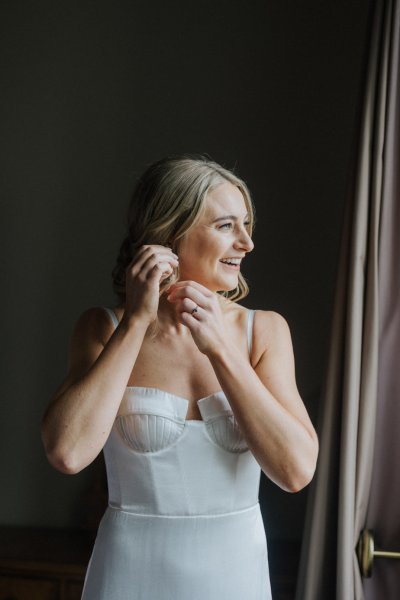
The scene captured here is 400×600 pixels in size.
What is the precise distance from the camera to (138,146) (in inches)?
113

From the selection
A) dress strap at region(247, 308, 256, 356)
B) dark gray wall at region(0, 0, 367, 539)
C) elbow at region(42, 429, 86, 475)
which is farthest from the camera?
dark gray wall at region(0, 0, 367, 539)

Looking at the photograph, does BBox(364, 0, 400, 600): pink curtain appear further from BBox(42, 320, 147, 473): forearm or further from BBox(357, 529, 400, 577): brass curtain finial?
BBox(42, 320, 147, 473): forearm

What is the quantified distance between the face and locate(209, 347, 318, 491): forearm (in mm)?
217

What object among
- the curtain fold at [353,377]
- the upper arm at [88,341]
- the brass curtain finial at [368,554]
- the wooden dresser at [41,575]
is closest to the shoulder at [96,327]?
the upper arm at [88,341]

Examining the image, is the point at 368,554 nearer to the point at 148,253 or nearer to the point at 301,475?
the point at 301,475

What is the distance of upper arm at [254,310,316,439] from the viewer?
1.63 m

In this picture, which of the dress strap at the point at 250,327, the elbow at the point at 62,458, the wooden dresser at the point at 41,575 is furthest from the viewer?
the wooden dresser at the point at 41,575

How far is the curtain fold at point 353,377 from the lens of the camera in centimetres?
204

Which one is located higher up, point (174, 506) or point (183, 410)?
point (183, 410)

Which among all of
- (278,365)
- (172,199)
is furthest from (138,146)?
(278,365)

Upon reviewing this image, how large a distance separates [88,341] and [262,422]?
44cm

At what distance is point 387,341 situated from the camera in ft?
6.86

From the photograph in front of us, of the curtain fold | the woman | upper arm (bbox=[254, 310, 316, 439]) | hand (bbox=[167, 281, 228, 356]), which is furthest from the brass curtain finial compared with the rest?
hand (bbox=[167, 281, 228, 356])

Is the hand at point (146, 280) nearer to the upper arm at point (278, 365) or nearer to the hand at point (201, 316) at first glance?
the hand at point (201, 316)
